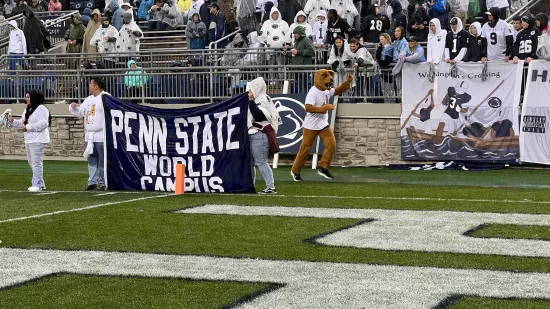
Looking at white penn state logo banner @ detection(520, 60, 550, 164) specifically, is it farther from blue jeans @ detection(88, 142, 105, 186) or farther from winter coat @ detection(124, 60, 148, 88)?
winter coat @ detection(124, 60, 148, 88)

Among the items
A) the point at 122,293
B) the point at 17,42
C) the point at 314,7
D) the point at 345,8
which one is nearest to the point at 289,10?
the point at 314,7

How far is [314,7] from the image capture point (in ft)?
84.8

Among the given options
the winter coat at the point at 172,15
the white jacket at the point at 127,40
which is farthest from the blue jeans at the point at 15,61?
the winter coat at the point at 172,15

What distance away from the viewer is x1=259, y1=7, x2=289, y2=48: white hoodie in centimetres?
2464

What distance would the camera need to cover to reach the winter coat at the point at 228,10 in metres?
28.1

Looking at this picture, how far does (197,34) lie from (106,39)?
241cm

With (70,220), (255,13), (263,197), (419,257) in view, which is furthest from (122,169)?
(255,13)

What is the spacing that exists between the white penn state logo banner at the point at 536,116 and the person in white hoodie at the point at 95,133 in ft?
28.2

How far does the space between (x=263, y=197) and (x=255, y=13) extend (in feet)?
40.7

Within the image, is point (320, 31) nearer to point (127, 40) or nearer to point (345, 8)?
point (345, 8)

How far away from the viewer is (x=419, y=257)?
964 centimetres

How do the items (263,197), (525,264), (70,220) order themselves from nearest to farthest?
(525,264)
(70,220)
(263,197)

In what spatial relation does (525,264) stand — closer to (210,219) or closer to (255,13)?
(210,219)

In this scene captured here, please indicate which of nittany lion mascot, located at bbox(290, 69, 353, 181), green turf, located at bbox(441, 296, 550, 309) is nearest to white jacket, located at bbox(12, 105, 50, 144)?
nittany lion mascot, located at bbox(290, 69, 353, 181)
